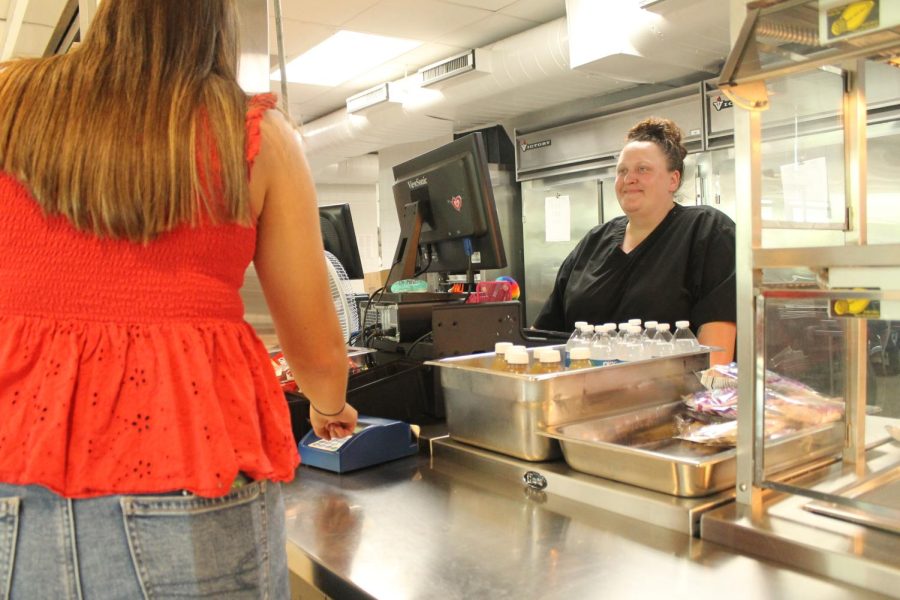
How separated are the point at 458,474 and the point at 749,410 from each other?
543 mm

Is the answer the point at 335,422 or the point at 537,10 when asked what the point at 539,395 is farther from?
the point at 537,10

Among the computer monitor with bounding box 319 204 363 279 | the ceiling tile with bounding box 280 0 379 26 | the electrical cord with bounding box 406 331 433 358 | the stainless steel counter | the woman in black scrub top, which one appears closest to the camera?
the stainless steel counter

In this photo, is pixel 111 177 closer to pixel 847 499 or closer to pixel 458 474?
pixel 458 474

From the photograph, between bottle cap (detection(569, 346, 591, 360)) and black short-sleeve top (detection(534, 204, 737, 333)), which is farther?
black short-sleeve top (detection(534, 204, 737, 333))

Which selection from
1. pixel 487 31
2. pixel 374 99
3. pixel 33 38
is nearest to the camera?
pixel 33 38

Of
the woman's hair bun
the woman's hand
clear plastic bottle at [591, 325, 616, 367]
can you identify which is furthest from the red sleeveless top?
the woman's hair bun

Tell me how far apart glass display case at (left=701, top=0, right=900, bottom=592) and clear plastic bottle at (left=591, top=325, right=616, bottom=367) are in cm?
43

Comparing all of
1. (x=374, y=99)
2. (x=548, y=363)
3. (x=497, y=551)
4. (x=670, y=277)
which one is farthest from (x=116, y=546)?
(x=374, y=99)

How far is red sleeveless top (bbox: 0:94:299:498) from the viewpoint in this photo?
2.32ft

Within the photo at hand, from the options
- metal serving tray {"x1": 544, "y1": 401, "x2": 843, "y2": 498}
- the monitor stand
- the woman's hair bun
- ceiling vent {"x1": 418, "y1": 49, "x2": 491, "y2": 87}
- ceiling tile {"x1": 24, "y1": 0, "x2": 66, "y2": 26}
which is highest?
ceiling vent {"x1": 418, "y1": 49, "x2": 491, "y2": 87}

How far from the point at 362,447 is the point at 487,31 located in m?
3.68

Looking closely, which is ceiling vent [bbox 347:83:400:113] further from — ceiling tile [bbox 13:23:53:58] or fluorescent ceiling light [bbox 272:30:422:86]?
ceiling tile [bbox 13:23:53:58]

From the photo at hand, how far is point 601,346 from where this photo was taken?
1.66m

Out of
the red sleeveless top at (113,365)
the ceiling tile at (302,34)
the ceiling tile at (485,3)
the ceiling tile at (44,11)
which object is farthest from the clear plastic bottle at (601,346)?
the ceiling tile at (302,34)
